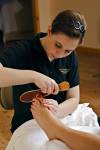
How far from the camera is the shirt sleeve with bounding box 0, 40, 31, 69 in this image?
1070 mm

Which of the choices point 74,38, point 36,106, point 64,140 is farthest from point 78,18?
point 64,140

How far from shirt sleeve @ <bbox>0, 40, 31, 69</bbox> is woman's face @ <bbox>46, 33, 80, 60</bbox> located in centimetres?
8

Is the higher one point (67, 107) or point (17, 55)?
point (17, 55)

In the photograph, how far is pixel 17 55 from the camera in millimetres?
1094

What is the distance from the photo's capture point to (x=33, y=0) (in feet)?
10.2

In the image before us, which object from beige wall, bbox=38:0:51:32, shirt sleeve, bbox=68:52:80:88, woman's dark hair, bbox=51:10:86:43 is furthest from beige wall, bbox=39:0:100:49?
woman's dark hair, bbox=51:10:86:43

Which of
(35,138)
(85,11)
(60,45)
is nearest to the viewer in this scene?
(35,138)

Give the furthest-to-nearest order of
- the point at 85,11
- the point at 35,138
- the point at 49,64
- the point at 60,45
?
the point at 85,11 → the point at 49,64 → the point at 60,45 → the point at 35,138

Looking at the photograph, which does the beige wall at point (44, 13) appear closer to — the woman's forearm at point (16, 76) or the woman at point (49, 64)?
the woman at point (49, 64)

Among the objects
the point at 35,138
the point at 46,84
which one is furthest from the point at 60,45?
the point at 35,138

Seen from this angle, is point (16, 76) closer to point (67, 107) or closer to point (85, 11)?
point (67, 107)

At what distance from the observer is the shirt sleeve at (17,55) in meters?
1.07

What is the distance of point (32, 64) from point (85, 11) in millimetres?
2399

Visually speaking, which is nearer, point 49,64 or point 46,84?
point 46,84
